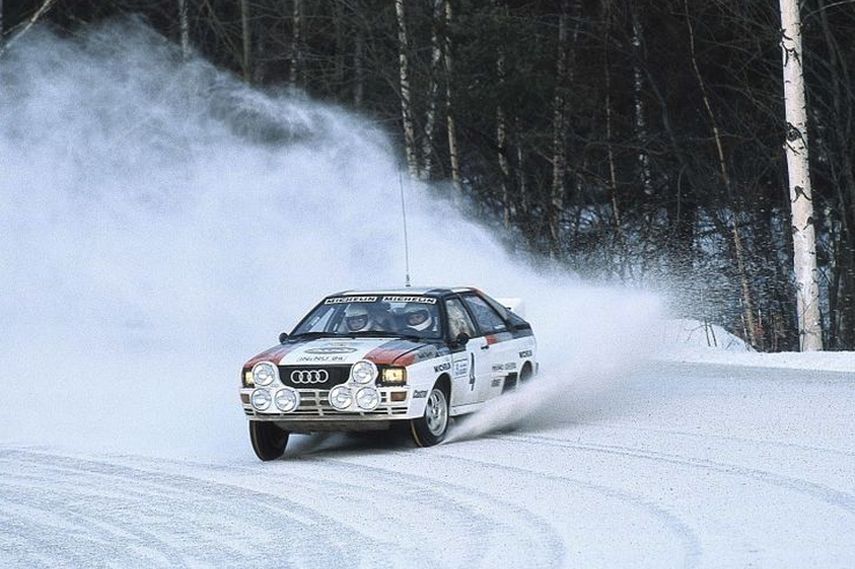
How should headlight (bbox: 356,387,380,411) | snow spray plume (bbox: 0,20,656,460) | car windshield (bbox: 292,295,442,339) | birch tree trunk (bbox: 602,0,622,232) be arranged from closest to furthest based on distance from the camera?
headlight (bbox: 356,387,380,411)
car windshield (bbox: 292,295,442,339)
snow spray plume (bbox: 0,20,656,460)
birch tree trunk (bbox: 602,0,622,232)

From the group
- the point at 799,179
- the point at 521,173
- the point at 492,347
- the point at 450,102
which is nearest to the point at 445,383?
the point at 492,347

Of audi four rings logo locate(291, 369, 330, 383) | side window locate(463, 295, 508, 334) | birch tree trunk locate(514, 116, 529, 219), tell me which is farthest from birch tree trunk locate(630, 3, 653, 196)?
Result: audi four rings logo locate(291, 369, 330, 383)

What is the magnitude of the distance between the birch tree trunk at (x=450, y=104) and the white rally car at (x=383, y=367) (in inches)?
758

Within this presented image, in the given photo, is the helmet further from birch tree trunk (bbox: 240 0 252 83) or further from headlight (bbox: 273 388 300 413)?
birch tree trunk (bbox: 240 0 252 83)

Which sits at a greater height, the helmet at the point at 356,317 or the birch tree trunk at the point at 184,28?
the birch tree trunk at the point at 184,28

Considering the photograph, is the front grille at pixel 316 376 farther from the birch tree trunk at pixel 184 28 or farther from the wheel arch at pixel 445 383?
the birch tree trunk at pixel 184 28

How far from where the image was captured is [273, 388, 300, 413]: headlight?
1223cm

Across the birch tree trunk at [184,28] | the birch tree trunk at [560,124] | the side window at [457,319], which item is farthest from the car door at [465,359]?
the birch tree trunk at [184,28]

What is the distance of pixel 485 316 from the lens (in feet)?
46.9

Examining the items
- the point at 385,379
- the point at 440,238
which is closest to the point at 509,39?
the point at 440,238

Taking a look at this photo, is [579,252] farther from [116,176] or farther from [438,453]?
[438,453]

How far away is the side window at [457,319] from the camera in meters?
13.5

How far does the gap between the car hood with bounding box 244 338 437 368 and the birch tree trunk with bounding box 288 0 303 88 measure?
25.7m

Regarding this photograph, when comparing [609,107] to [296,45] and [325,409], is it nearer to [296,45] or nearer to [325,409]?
[296,45]
